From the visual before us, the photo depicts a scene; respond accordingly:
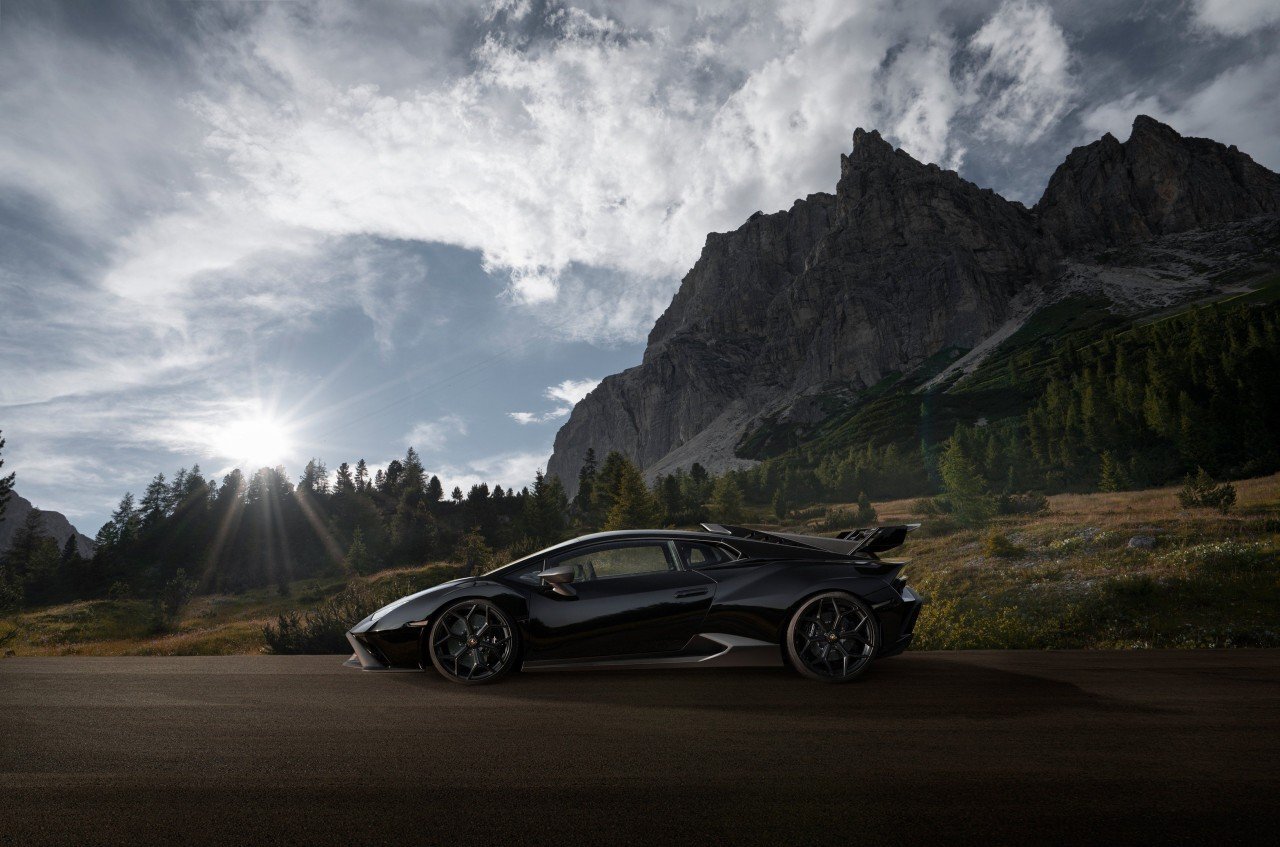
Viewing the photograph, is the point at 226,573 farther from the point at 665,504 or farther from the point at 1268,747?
the point at 1268,747

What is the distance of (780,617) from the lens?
5488mm

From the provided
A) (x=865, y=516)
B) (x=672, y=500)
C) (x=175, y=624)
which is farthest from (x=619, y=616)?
(x=672, y=500)

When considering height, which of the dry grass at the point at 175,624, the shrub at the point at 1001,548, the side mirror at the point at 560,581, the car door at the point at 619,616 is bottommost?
the dry grass at the point at 175,624

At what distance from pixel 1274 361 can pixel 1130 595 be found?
5471cm

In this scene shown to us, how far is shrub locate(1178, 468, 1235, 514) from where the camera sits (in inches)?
1057

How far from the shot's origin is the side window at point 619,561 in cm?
573

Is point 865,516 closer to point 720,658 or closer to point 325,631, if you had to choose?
point 325,631

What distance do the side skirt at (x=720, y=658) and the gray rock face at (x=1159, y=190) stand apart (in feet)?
781

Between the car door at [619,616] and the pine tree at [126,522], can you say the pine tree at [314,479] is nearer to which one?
the pine tree at [126,522]

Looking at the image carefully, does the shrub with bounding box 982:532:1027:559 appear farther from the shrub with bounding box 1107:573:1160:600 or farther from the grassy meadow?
the shrub with bounding box 1107:573:1160:600

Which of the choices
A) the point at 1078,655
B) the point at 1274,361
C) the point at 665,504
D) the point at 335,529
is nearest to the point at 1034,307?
the point at 1274,361

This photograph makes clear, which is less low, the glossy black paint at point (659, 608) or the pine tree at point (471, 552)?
the glossy black paint at point (659, 608)

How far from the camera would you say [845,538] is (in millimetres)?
6090

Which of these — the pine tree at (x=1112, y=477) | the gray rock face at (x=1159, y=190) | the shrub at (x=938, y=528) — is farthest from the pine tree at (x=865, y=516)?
the gray rock face at (x=1159, y=190)
